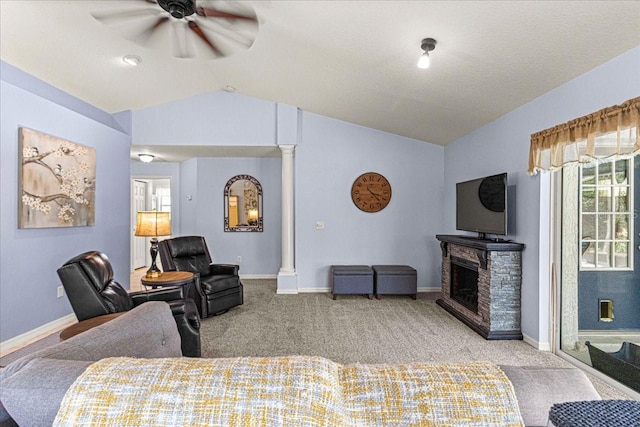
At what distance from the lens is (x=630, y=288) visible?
2.68 meters

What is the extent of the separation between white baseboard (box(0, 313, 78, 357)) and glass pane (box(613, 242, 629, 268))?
501cm

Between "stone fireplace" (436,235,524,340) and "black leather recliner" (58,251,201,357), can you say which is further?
"stone fireplace" (436,235,524,340)

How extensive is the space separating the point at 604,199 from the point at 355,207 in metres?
3.21

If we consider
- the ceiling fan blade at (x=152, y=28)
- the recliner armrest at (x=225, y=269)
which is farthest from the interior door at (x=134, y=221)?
the ceiling fan blade at (x=152, y=28)

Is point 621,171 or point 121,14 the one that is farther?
point 621,171

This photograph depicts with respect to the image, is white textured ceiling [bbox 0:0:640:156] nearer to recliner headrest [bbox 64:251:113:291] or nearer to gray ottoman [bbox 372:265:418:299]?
recliner headrest [bbox 64:251:113:291]

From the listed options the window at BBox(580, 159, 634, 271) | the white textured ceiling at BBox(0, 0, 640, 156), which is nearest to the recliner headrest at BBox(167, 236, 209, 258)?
the white textured ceiling at BBox(0, 0, 640, 156)

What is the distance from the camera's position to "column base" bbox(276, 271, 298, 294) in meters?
5.36

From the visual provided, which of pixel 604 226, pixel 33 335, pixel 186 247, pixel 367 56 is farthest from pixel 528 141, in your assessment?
pixel 33 335

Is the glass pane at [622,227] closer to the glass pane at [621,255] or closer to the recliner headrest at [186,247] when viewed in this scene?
the glass pane at [621,255]

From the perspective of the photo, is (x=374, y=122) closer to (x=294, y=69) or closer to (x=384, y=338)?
(x=294, y=69)

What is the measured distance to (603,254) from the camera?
112 inches

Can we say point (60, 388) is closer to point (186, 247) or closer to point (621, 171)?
point (621, 171)

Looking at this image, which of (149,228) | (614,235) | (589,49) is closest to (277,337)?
(149,228)
